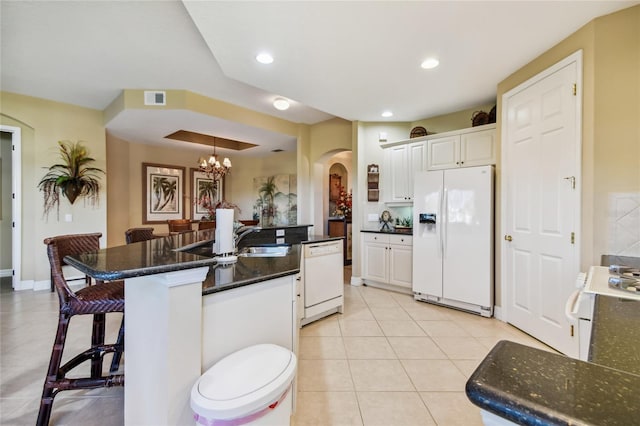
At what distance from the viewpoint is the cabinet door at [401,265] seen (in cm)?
380

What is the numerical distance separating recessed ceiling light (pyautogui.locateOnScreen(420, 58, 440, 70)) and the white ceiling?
0.07 m

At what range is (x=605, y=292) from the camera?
3.75 feet

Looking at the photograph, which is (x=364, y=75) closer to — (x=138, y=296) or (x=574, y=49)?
(x=574, y=49)

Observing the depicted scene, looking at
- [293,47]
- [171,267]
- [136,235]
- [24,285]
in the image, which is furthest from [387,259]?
[24,285]

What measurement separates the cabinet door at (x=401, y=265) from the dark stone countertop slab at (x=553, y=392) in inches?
134

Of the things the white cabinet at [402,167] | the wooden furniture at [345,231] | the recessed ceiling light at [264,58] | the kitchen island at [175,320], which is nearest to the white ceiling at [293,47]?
the recessed ceiling light at [264,58]

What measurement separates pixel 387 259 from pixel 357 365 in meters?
2.07

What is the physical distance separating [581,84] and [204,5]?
9.46 feet

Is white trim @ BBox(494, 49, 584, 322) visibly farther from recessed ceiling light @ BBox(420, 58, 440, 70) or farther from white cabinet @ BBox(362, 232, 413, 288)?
white cabinet @ BBox(362, 232, 413, 288)

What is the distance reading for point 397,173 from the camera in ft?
13.8

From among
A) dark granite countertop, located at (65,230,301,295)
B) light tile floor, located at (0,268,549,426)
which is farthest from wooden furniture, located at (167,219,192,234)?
dark granite countertop, located at (65,230,301,295)

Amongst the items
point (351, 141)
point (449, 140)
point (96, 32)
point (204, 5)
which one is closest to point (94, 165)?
point (96, 32)

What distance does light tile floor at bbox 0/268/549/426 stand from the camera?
1.63 m

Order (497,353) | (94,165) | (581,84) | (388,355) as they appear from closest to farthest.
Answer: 1. (497,353)
2. (581,84)
3. (388,355)
4. (94,165)
